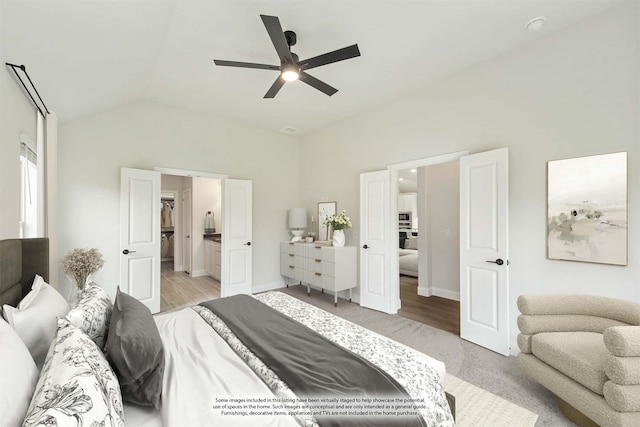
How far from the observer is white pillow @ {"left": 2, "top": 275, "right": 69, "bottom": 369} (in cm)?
118

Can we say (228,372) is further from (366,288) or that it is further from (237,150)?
(237,150)

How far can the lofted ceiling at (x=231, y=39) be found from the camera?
5.84 ft

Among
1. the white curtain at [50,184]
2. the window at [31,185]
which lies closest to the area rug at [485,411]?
the window at [31,185]

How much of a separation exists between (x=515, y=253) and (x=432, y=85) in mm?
2196

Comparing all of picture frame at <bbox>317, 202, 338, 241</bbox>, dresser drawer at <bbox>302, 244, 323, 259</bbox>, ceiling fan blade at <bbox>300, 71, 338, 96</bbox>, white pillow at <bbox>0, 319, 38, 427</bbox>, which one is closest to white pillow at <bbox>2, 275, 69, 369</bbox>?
white pillow at <bbox>0, 319, 38, 427</bbox>

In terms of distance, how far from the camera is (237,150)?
4.74 m

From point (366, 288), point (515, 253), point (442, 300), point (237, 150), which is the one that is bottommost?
point (442, 300)

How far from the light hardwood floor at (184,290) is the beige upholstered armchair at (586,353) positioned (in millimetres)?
4206

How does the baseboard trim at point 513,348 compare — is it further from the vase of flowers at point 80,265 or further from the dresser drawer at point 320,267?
the vase of flowers at point 80,265

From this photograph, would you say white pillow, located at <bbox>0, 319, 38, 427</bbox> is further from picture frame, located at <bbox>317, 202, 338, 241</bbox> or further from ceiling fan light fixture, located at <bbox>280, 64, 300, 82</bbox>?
picture frame, located at <bbox>317, 202, 338, 241</bbox>

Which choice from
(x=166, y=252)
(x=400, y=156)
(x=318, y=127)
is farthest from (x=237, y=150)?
(x=166, y=252)

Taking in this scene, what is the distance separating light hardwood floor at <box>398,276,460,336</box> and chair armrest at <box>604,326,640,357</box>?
5.84 feet

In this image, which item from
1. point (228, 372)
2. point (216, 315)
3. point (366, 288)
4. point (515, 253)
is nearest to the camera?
point (228, 372)

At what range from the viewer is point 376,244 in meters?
3.93
